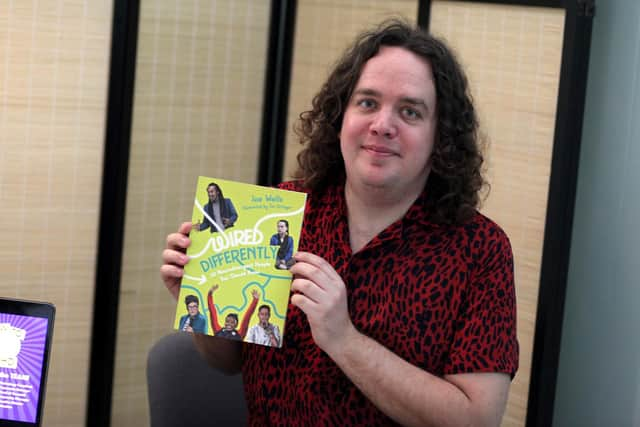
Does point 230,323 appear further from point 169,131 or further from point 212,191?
point 169,131

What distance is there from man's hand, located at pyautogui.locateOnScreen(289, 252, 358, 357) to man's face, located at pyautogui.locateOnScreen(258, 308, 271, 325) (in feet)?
0.18

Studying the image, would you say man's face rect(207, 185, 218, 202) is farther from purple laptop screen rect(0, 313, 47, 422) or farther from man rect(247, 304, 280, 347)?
purple laptop screen rect(0, 313, 47, 422)

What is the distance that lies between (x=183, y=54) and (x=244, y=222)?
1646 millimetres

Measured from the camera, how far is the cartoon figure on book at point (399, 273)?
5.78ft

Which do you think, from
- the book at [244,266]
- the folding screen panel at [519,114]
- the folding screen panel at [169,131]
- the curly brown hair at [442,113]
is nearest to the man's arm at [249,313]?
the book at [244,266]

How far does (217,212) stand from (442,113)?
0.50 metres

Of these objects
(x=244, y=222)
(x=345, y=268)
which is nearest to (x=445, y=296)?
(x=345, y=268)

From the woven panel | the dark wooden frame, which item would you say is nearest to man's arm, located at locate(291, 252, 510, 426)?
the dark wooden frame

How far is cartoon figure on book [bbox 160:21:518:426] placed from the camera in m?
1.76

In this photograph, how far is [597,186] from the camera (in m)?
2.87

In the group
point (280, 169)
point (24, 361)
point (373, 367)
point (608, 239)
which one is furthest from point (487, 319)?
point (280, 169)

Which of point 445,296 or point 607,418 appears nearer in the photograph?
point 445,296

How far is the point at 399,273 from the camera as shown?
75.0 inches

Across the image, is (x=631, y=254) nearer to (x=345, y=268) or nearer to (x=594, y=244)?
(x=594, y=244)
